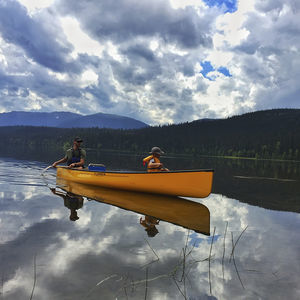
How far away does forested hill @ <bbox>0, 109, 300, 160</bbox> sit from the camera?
10028cm

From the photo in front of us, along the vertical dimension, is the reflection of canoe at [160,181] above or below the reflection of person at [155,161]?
below

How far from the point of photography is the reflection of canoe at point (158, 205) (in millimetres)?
8727

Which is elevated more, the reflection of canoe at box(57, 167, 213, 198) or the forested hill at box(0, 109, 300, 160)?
the forested hill at box(0, 109, 300, 160)

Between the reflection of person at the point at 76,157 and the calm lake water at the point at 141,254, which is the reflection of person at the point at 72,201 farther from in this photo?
the reflection of person at the point at 76,157

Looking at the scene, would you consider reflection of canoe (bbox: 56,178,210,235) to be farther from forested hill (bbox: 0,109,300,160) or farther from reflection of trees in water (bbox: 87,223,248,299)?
forested hill (bbox: 0,109,300,160)

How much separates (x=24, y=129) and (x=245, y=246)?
21960 centimetres

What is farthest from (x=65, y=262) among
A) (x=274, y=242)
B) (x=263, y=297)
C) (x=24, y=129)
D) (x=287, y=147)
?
(x=24, y=129)

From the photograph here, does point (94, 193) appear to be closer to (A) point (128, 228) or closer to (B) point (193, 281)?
(A) point (128, 228)

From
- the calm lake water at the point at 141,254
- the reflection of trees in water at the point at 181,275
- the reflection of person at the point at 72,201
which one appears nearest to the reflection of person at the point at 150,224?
the calm lake water at the point at 141,254

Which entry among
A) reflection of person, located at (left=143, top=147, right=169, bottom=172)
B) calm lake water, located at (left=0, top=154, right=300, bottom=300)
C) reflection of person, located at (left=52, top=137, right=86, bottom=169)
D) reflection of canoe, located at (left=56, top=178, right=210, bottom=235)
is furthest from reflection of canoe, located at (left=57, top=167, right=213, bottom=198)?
calm lake water, located at (left=0, top=154, right=300, bottom=300)

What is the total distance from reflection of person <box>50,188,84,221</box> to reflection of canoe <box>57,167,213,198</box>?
1.87 m

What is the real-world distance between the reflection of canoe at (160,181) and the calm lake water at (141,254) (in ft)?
4.54

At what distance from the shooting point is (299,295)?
442 cm

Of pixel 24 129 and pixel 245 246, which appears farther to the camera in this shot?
pixel 24 129
